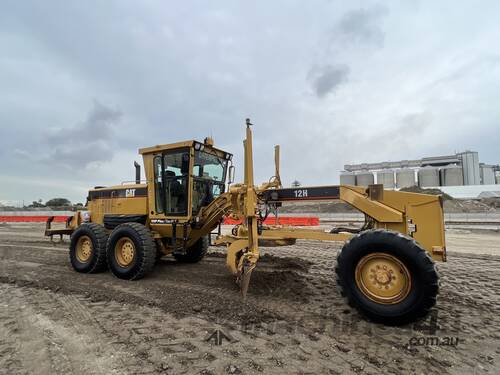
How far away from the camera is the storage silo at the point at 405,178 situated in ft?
166

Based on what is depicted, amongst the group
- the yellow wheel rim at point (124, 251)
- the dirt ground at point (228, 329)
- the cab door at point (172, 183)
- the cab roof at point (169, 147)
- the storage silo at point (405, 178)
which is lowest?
the dirt ground at point (228, 329)

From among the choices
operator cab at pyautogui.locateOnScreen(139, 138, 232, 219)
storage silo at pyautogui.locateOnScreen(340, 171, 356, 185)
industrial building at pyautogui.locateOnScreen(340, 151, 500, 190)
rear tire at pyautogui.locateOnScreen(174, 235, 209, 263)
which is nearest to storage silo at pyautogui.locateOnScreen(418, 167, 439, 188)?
industrial building at pyautogui.locateOnScreen(340, 151, 500, 190)

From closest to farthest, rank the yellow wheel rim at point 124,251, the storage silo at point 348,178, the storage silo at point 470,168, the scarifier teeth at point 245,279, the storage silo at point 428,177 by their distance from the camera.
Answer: the scarifier teeth at point 245,279, the yellow wheel rim at point 124,251, the storage silo at point 428,177, the storage silo at point 470,168, the storage silo at point 348,178

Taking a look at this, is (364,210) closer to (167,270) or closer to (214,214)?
(214,214)

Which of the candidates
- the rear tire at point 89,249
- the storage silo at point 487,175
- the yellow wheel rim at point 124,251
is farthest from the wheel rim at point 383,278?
the storage silo at point 487,175

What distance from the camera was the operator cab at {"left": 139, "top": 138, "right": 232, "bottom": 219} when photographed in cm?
711

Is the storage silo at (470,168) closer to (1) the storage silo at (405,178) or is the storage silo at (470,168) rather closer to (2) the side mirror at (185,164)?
(1) the storage silo at (405,178)

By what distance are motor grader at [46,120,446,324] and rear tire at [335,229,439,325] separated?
12 mm

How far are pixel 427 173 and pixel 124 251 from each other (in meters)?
52.9

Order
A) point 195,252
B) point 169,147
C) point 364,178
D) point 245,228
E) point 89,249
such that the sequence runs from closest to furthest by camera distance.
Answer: point 245,228 < point 169,147 < point 89,249 < point 195,252 < point 364,178

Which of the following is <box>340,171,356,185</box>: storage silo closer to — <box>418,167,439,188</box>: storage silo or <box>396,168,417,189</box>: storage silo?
<box>396,168,417,189</box>: storage silo

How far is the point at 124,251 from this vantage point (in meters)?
7.13

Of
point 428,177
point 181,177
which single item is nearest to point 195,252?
point 181,177

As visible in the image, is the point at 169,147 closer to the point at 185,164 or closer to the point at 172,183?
the point at 185,164
